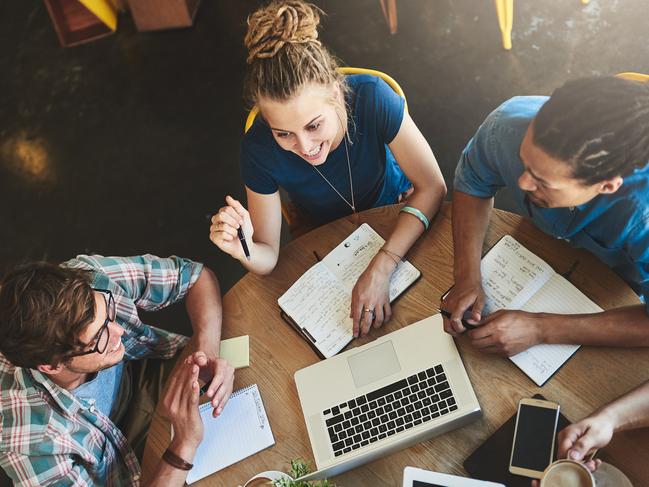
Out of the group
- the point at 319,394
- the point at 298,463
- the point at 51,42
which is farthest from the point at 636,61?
the point at 51,42

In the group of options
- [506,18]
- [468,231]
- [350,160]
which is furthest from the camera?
[506,18]

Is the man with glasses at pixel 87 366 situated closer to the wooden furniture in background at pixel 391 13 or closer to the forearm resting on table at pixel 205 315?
the forearm resting on table at pixel 205 315

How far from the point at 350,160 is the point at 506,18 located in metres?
1.41

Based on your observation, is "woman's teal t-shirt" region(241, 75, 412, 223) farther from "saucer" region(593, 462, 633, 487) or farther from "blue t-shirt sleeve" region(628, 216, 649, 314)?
"saucer" region(593, 462, 633, 487)

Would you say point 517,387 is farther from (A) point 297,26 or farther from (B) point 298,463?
(A) point 297,26

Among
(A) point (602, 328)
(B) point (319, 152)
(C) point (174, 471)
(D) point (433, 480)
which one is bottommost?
(C) point (174, 471)

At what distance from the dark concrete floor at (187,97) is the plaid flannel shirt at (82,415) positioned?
0.94 m

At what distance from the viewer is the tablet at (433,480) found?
1.21 meters

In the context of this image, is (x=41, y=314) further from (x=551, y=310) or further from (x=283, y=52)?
(x=551, y=310)

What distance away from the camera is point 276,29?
1.45 m

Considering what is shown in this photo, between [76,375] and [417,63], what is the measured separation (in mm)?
2142

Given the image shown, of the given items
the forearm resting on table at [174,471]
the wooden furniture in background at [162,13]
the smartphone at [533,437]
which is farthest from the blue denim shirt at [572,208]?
the wooden furniture in background at [162,13]

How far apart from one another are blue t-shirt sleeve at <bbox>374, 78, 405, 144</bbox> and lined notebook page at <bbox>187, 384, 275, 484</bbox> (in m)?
0.78

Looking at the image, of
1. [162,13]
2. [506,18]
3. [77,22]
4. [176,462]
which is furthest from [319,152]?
[77,22]
